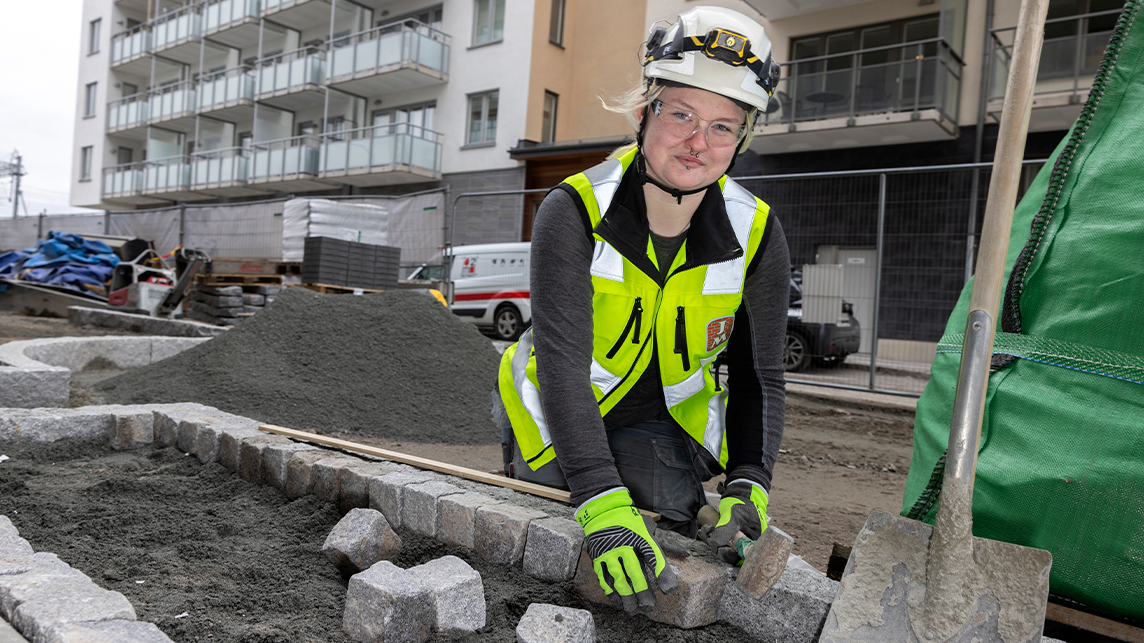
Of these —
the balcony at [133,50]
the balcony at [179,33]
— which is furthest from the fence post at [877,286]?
the balcony at [133,50]

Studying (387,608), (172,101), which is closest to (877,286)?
(387,608)

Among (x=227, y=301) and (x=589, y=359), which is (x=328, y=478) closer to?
(x=589, y=359)

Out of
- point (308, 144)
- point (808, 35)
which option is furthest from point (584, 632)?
point (308, 144)

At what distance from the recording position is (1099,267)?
1.70m

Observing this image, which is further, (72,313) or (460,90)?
(460,90)

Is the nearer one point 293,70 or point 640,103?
point 640,103

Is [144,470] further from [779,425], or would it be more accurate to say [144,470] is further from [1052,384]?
[1052,384]

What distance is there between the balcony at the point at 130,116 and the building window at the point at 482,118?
1689 centimetres

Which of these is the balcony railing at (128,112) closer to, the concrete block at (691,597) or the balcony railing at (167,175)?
the balcony railing at (167,175)

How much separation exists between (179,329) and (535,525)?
8.08 m

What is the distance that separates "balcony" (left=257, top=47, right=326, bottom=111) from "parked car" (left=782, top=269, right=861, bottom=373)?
58.8ft

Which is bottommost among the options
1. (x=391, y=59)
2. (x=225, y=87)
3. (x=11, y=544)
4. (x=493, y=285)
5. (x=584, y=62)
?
(x=11, y=544)

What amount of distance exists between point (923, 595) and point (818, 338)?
679 cm

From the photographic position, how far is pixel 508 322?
1129cm
